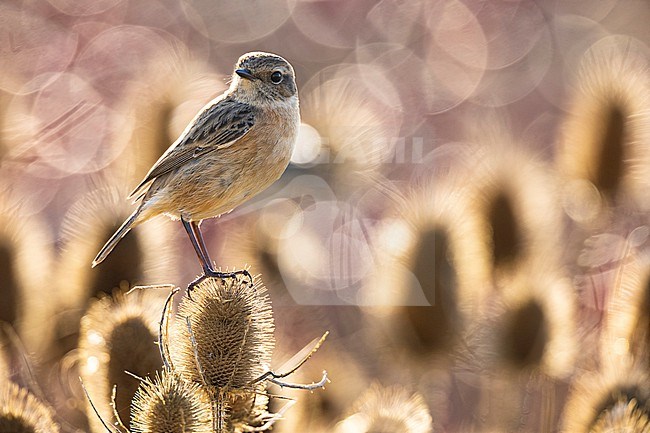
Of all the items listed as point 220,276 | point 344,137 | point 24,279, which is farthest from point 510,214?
point 24,279

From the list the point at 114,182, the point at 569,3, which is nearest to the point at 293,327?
the point at 114,182

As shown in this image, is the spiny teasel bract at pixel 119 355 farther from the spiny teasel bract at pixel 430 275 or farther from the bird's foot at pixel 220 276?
the spiny teasel bract at pixel 430 275

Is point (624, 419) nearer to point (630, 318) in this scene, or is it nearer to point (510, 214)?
point (630, 318)

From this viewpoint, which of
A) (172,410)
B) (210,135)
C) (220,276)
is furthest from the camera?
(210,135)

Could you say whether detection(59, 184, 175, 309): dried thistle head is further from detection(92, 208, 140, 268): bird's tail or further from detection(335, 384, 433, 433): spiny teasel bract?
detection(335, 384, 433, 433): spiny teasel bract

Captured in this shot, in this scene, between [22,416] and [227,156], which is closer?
[22,416]

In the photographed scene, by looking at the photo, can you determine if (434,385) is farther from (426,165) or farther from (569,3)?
(569,3)
